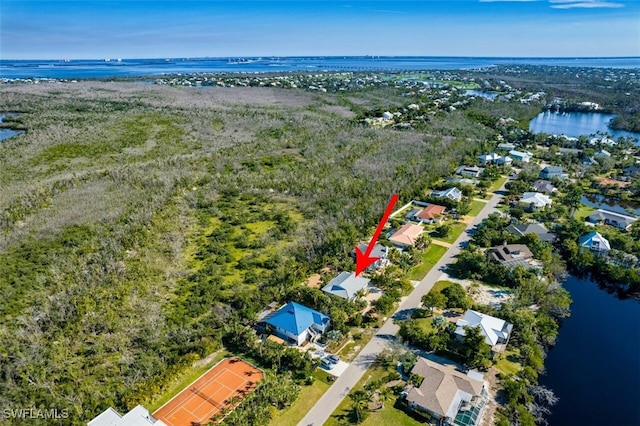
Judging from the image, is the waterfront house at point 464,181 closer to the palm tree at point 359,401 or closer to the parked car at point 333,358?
the parked car at point 333,358

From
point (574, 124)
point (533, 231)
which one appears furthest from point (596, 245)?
point (574, 124)

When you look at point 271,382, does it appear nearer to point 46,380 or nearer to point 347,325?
point 347,325

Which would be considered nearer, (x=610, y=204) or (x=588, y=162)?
(x=610, y=204)

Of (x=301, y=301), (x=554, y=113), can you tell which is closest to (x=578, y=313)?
(x=301, y=301)

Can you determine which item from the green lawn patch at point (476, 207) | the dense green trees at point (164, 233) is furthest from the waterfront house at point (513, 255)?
the green lawn patch at point (476, 207)

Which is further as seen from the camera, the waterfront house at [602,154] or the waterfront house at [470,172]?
the waterfront house at [602,154]

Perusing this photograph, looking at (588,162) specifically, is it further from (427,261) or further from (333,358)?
(333,358)

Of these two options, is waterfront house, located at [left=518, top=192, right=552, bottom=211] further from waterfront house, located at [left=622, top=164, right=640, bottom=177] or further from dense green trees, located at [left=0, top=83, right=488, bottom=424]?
waterfront house, located at [left=622, top=164, right=640, bottom=177]
